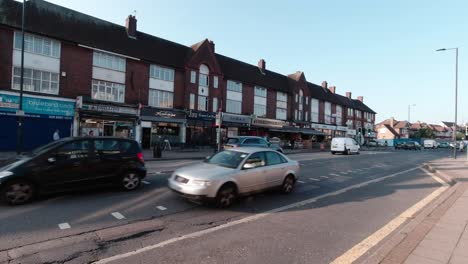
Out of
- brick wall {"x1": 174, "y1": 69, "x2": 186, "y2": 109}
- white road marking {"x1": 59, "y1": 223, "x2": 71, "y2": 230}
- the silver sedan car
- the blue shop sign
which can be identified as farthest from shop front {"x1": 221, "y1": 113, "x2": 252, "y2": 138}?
white road marking {"x1": 59, "y1": 223, "x2": 71, "y2": 230}

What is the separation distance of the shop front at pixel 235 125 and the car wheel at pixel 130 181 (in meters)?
25.4

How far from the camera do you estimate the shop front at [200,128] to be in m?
30.6

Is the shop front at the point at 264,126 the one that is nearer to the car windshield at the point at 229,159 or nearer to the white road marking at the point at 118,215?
the car windshield at the point at 229,159

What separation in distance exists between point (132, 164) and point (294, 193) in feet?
16.0

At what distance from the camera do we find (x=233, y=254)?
4.11 metres

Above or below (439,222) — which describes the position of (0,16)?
above

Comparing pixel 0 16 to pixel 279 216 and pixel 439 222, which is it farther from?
pixel 439 222

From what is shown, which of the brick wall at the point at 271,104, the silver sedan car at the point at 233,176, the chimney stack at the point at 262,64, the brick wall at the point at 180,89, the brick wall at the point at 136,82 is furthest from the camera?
the chimney stack at the point at 262,64

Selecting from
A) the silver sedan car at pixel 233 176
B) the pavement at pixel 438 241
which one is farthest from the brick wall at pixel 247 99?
the pavement at pixel 438 241

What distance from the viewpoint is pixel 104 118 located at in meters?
24.0

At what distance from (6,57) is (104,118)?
25.7 feet

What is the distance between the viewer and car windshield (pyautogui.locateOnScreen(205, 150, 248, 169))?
23.2 feet

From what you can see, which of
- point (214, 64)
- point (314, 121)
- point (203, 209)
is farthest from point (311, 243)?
point (314, 121)

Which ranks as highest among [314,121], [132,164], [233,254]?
[314,121]
